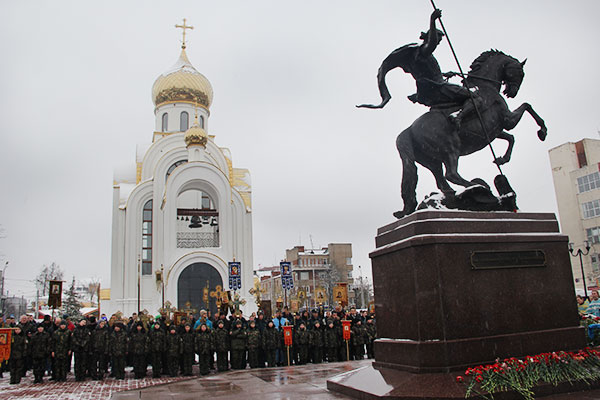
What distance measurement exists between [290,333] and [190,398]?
572cm

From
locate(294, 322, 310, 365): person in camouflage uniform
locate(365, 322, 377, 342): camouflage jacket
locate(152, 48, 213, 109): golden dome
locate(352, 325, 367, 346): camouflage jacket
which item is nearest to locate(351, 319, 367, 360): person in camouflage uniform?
Answer: locate(352, 325, 367, 346): camouflage jacket

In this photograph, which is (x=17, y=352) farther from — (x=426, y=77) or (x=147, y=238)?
(x=147, y=238)

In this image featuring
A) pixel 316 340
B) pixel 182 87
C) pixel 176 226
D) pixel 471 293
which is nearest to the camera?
pixel 471 293

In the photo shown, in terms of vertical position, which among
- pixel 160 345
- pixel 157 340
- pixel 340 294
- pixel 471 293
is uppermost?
pixel 340 294

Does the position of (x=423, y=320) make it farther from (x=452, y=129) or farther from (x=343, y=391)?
(x=452, y=129)

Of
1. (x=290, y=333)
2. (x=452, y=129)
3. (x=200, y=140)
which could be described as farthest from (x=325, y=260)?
(x=452, y=129)

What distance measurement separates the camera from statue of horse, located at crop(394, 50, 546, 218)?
7.03 meters

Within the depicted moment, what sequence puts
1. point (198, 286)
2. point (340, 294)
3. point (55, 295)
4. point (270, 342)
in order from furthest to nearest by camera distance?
point (198, 286)
point (340, 294)
point (55, 295)
point (270, 342)

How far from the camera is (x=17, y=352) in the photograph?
37.2 feet

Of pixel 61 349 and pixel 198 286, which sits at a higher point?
pixel 198 286

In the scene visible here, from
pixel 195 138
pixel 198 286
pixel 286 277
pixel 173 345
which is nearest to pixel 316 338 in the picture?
pixel 173 345

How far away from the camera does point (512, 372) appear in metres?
4.97

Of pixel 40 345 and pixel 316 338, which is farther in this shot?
pixel 316 338

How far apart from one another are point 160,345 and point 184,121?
26.3 metres
